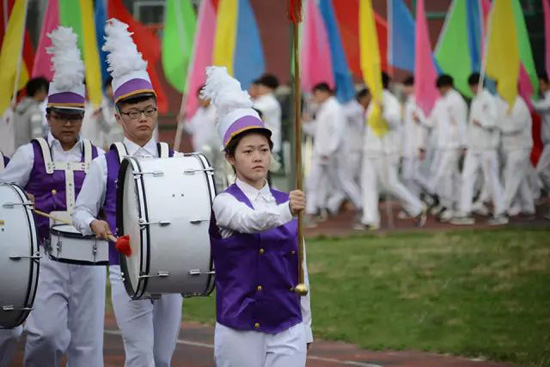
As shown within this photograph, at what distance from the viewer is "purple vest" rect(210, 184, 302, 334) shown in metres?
7.04

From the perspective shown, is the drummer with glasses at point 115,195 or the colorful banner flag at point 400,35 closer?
the drummer with glasses at point 115,195

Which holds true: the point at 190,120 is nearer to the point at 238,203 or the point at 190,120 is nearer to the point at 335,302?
the point at 335,302

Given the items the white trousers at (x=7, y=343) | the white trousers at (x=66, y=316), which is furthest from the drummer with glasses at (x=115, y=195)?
the white trousers at (x=7, y=343)

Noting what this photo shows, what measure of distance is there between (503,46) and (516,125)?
221 centimetres

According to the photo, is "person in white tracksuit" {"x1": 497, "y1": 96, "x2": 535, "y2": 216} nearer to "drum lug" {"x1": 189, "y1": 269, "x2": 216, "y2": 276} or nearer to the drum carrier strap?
the drum carrier strap

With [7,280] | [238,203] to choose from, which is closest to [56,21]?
[7,280]

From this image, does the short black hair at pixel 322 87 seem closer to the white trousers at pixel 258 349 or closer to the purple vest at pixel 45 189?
the purple vest at pixel 45 189

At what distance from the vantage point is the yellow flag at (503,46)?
20.0 metres

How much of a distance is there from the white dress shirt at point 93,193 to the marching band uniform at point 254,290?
131 centimetres

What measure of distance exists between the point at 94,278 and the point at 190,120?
12.2m

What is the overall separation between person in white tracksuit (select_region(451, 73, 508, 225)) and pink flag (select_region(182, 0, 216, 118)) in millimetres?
4226

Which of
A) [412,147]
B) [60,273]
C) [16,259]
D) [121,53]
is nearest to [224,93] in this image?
[121,53]

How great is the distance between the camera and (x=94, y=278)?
30.0ft

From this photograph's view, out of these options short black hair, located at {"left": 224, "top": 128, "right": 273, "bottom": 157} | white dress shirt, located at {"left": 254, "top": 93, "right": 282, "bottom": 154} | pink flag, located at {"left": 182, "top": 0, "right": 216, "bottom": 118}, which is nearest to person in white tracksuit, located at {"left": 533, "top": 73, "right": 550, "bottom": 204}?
white dress shirt, located at {"left": 254, "top": 93, "right": 282, "bottom": 154}
